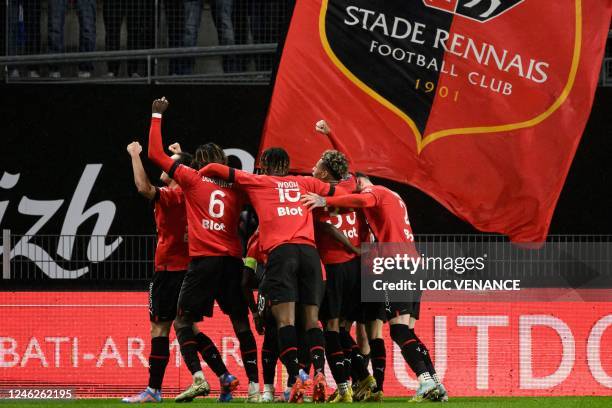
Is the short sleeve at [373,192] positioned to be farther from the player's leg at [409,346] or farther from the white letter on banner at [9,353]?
the white letter on banner at [9,353]

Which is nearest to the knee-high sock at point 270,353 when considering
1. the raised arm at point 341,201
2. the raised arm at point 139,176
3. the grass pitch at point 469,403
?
the grass pitch at point 469,403

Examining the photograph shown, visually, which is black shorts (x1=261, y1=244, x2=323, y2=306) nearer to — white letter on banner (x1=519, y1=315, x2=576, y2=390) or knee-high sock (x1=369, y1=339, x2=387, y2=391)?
knee-high sock (x1=369, y1=339, x2=387, y2=391)

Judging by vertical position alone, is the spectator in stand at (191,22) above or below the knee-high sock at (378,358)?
above

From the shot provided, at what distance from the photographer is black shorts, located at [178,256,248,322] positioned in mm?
9602

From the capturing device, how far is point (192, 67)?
50.3 feet

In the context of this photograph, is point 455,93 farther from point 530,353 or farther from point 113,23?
point 113,23

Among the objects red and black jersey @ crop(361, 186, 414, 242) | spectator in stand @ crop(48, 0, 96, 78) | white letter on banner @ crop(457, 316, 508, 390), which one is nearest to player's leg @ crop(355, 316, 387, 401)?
red and black jersey @ crop(361, 186, 414, 242)

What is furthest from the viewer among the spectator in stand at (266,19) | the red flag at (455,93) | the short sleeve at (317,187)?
the spectator in stand at (266,19)

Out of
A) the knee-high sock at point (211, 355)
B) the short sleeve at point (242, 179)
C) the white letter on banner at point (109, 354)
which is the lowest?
the white letter on banner at point (109, 354)

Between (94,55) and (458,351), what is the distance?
5973 mm

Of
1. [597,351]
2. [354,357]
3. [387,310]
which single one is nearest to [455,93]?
[597,351]

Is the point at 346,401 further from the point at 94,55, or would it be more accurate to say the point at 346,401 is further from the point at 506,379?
the point at 94,55

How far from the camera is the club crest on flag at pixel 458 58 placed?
1345 centimetres

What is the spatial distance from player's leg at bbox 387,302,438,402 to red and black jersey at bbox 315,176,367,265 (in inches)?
24.1
